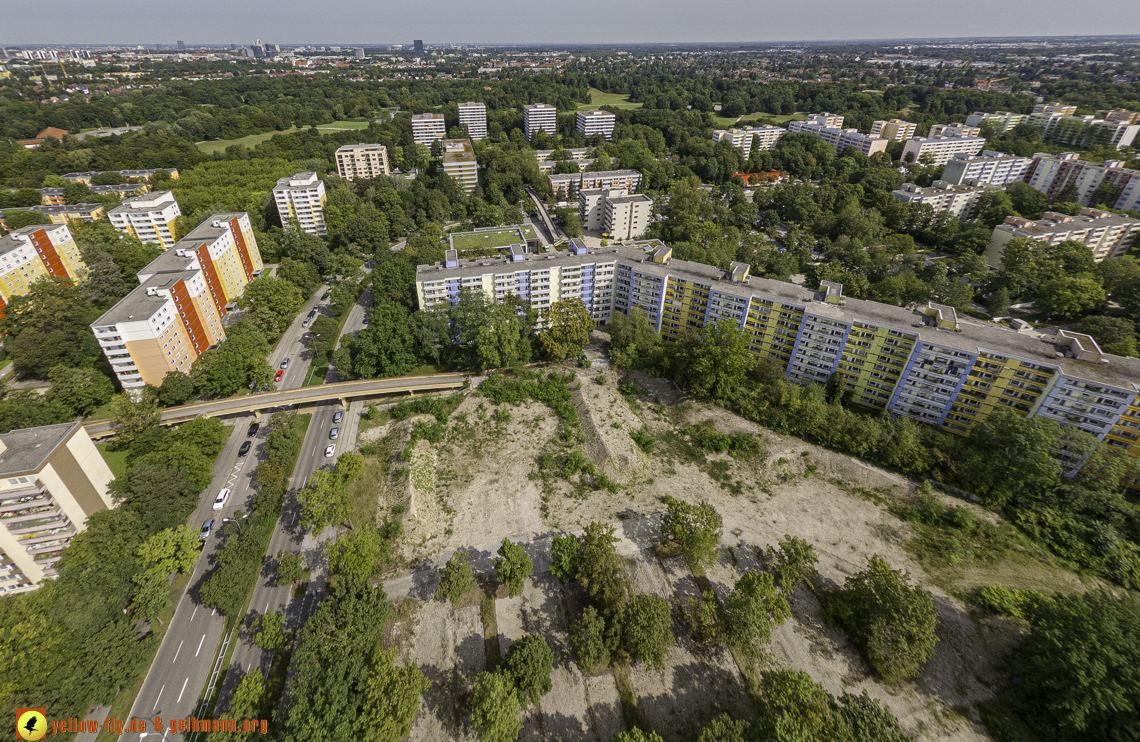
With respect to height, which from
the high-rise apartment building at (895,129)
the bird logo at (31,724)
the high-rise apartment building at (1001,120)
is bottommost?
the bird logo at (31,724)

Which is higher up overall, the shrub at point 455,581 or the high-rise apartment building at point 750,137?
the high-rise apartment building at point 750,137

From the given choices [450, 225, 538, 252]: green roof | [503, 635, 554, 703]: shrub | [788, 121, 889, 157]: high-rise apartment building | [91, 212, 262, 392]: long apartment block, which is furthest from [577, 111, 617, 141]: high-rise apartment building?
[503, 635, 554, 703]: shrub

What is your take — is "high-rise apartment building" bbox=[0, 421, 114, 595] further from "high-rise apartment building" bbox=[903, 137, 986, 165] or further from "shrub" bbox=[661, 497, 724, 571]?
"high-rise apartment building" bbox=[903, 137, 986, 165]

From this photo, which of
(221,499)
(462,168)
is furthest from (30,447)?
(462,168)

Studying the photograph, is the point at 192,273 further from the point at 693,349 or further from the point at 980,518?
the point at 980,518

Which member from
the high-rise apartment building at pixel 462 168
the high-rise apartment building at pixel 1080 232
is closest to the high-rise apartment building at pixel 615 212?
the high-rise apartment building at pixel 462 168

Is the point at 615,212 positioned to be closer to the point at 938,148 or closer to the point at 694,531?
the point at 694,531

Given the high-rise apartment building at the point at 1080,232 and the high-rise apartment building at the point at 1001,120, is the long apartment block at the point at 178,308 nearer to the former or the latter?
the high-rise apartment building at the point at 1080,232
